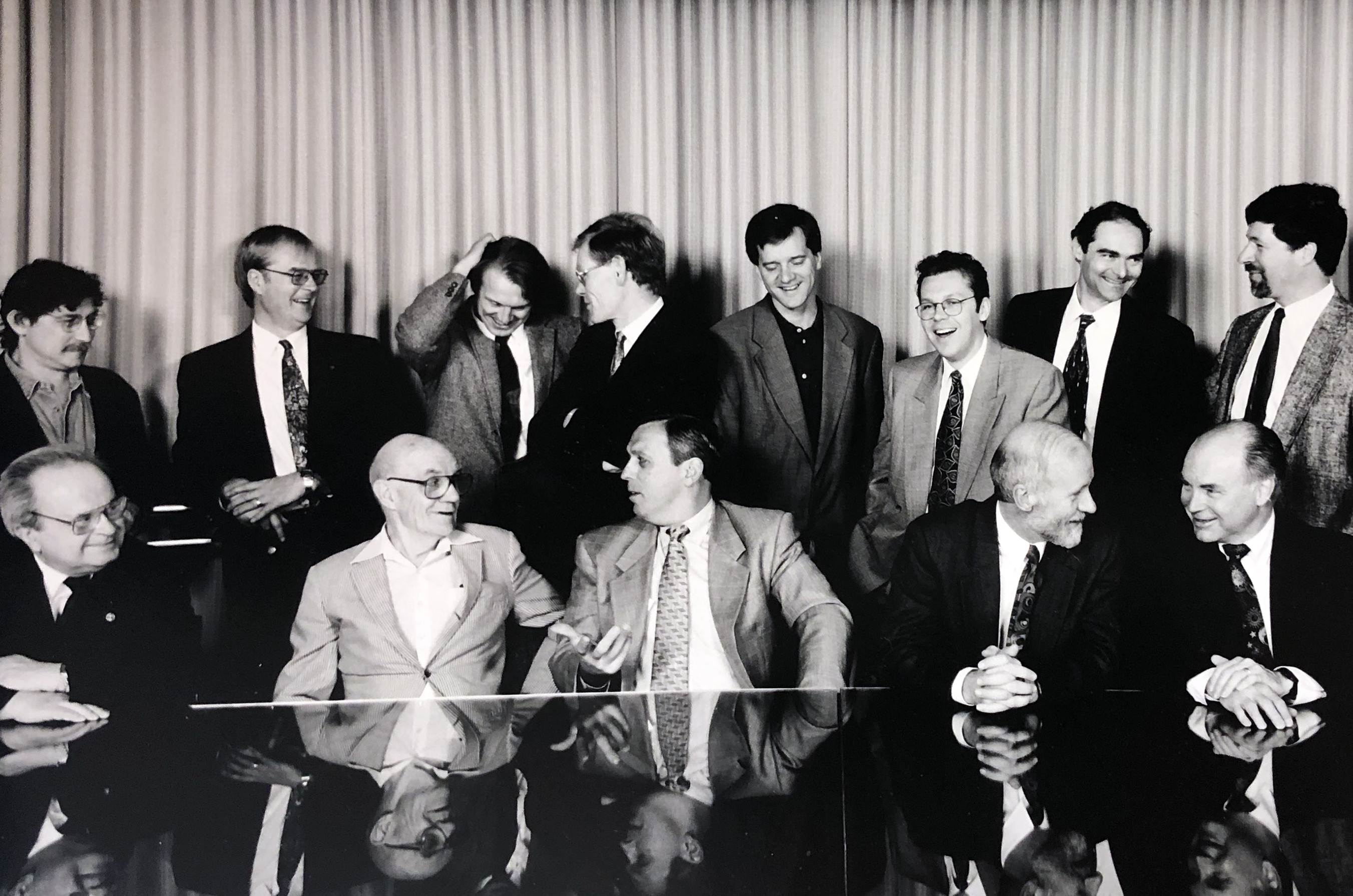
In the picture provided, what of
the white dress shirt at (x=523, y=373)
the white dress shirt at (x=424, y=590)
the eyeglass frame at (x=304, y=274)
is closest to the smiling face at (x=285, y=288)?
the eyeglass frame at (x=304, y=274)

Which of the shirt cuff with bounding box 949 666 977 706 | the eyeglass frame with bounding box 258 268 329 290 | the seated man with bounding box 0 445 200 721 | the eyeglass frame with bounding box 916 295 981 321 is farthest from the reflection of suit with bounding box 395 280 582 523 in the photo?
the shirt cuff with bounding box 949 666 977 706

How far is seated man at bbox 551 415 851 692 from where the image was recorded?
13.7 ft

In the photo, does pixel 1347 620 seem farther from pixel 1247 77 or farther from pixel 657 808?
pixel 657 808

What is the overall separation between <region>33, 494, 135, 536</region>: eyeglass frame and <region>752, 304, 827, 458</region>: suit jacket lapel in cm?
223

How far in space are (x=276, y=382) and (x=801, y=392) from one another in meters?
1.87

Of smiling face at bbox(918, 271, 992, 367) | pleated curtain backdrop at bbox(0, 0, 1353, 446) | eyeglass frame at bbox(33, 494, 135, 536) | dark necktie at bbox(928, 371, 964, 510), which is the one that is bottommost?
eyeglass frame at bbox(33, 494, 135, 536)

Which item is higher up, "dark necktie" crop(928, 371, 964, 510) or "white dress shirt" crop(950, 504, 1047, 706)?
"dark necktie" crop(928, 371, 964, 510)

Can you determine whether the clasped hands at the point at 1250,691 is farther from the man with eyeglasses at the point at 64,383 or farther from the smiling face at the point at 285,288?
the man with eyeglasses at the point at 64,383

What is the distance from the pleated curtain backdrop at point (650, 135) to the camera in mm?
4574

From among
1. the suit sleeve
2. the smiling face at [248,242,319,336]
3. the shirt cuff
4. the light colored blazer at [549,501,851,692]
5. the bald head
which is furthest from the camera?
the smiling face at [248,242,319,336]

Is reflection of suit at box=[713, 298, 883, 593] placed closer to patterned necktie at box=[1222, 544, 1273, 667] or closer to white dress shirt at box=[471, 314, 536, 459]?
white dress shirt at box=[471, 314, 536, 459]

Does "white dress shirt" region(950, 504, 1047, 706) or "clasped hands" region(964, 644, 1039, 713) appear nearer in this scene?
"clasped hands" region(964, 644, 1039, 713)

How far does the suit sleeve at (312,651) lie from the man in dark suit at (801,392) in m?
1.48

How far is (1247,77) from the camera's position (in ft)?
15.0
